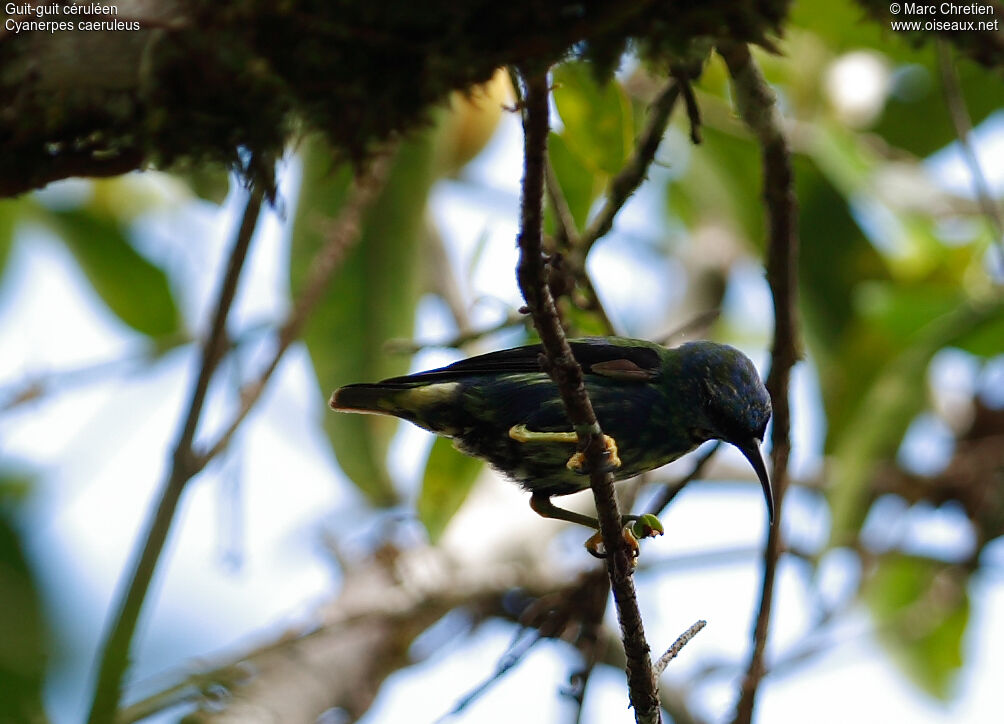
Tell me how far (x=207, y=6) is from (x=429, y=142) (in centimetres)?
251

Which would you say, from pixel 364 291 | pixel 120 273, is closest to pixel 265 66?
pixel 364 291

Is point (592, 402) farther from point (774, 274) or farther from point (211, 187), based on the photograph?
point (211, 187)

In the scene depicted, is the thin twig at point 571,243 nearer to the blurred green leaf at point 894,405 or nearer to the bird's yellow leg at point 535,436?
the bird's yellow leg at point 535,436

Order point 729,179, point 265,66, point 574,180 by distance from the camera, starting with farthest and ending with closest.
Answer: point 729,179 < point 574,180 < point 265,66

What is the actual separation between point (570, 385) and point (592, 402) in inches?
42.4

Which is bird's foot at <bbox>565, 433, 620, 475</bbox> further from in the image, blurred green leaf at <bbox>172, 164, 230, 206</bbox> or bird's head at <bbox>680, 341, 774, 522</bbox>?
blurred green leaf at <bbox>172, 164, 230, 206</bbox>

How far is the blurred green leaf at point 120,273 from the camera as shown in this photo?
5.76m

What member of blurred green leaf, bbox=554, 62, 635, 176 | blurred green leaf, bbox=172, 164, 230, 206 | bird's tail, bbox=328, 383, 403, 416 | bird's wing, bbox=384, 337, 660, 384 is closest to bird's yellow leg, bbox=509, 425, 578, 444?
bird's wing, bbox=384, 337, 660, 384

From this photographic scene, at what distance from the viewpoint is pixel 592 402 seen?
315 centimetres

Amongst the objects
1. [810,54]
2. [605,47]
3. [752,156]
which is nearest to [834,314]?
[752,156]

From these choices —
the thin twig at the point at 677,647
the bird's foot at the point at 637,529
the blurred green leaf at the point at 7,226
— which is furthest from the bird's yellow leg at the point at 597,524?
the blurred green leaf at the point at 7,226

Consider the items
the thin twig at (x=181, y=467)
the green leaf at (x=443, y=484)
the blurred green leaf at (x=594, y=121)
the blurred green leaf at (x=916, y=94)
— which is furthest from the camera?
the blurred green leaf at (x=916, y=94)

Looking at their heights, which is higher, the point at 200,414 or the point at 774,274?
the point at 774,274

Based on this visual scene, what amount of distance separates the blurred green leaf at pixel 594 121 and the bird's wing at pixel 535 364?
57 cm
